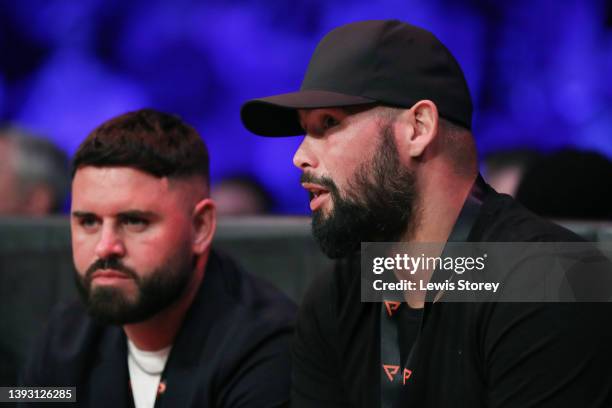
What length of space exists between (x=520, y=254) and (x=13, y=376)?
73.1 inches

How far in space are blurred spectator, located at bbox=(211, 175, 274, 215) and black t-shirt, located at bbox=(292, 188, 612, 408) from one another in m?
Answer: 2.27

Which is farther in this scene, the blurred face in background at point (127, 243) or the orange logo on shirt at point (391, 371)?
the blurred face in background at point (127, 243)

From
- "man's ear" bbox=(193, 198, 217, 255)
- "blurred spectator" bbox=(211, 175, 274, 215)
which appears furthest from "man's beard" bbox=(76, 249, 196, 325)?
"blurred spectator" bbox=(211, 175, 274, 215)

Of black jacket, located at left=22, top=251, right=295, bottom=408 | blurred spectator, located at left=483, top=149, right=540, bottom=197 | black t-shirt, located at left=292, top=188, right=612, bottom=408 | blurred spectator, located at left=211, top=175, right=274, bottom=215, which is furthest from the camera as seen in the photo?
blurred spectator, located at left=211, top=175, right=274, bottom=215

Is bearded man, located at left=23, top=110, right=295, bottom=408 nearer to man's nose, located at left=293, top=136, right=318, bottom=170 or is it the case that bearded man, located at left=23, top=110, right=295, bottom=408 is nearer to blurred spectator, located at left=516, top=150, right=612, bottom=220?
man's nose, located at left=293, top=136, right=318, bottom=170

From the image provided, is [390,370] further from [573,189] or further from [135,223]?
[573,189]

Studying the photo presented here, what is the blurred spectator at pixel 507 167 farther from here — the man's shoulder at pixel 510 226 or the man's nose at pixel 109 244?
the man's nose at pixel 109 244

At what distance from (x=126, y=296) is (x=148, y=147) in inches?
14.5

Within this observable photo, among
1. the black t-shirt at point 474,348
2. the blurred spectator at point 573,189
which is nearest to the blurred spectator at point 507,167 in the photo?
the blurred spectator at point 573,189

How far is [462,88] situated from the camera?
163cm

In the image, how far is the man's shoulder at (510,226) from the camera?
149 centimetres

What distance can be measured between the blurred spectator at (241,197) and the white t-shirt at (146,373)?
1.97 meters

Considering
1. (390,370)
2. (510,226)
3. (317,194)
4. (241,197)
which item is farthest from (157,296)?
(241,197)

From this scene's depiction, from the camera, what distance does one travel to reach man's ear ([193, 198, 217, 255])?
2029 mm
